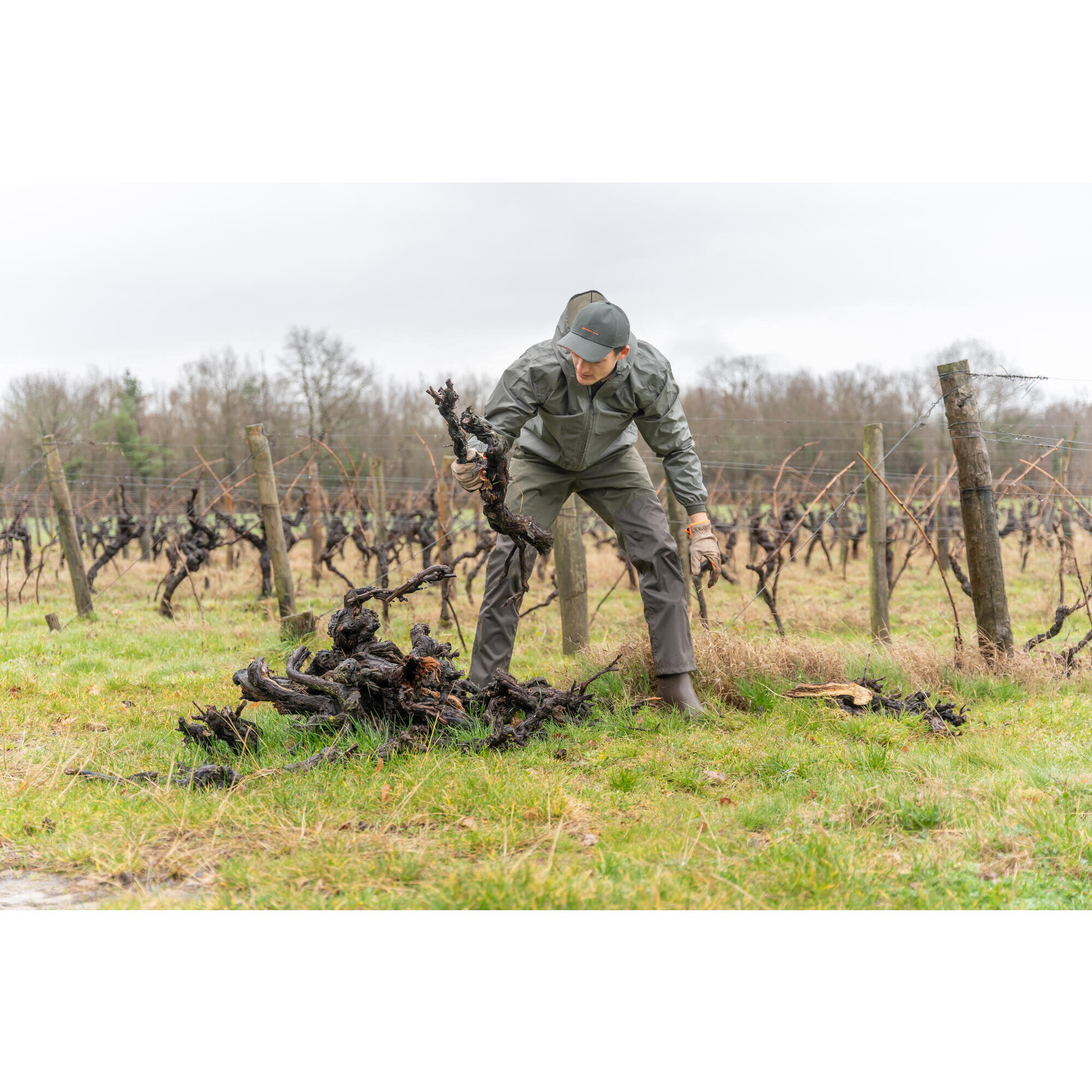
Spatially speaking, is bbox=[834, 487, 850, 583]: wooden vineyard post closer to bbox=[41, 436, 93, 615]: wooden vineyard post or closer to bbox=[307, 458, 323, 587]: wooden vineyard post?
bbox=[307, 458, 323, 587]: wooden vineyard post

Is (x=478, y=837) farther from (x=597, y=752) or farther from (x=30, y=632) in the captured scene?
(x=30, y=632)

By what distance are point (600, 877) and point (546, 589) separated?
327 inches

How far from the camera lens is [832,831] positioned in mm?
2666

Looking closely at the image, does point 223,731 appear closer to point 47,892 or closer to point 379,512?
point 47,892

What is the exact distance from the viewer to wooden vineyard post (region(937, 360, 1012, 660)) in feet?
14.9

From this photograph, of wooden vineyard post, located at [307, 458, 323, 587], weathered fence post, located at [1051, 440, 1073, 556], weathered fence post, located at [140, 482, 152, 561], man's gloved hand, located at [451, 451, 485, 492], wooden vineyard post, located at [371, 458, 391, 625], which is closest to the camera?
man's gloved hand, located at [451, 451, 485, 492]

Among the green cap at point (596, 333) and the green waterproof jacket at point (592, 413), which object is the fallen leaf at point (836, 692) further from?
the green cap at point (596, 333)

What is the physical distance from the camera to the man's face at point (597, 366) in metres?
3.81

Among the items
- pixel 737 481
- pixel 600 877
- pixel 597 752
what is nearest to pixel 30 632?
pixel 597 752

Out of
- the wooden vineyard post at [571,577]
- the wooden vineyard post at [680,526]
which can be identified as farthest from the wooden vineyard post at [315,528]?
the wooden vineyard post at [571,577]

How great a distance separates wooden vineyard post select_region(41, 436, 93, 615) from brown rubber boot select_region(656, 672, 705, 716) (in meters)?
5.82

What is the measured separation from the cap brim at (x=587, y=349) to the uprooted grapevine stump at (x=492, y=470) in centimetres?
50

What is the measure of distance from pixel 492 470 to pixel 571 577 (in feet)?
7.37

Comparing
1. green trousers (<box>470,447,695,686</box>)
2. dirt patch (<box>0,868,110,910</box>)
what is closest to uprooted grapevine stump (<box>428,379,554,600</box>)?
green trousers (<box>470,447,695,686</box>)
